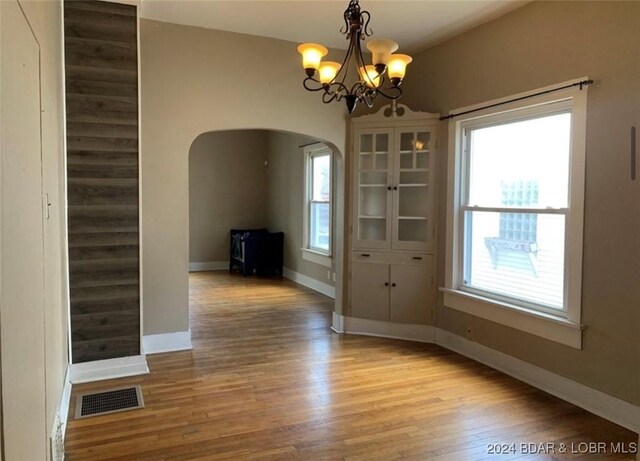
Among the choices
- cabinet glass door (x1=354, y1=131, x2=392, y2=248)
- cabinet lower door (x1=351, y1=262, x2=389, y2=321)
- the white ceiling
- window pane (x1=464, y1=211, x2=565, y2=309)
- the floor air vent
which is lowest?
the floor air vent

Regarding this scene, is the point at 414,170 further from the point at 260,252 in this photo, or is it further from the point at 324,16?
the point at 260,252

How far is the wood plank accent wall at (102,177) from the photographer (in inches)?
139

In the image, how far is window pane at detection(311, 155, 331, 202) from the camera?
23.3 feet

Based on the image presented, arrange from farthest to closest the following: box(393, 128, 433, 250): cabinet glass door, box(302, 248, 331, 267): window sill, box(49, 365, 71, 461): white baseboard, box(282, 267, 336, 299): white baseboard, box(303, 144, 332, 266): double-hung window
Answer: box(303, 144, 332, 266): double-hung window < box(302, 248, 331, 267): window sill < box(282, 267, 336, 299): white baseboard < box(393, 128, 433, 250): cabinet glass door < box(49, 365, 71, 461): white baseboard

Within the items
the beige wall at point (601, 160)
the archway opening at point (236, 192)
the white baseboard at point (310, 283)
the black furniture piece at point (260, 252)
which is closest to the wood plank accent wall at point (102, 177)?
the beige wall at point (601, 160)

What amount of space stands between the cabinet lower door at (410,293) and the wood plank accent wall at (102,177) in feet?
7.81

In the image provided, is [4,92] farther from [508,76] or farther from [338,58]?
[338,58]

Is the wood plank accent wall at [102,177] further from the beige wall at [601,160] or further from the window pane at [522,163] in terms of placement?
the beige wall at [601,160]

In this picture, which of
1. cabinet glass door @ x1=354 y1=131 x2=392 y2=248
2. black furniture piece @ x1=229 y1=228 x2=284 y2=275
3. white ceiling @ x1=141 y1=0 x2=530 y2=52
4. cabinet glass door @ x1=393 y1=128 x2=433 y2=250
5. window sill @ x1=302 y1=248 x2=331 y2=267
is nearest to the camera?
white ceiling @ x1=141 y1=0 x2=530 y2=52

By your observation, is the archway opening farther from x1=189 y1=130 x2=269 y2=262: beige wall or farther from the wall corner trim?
the wall corner trim

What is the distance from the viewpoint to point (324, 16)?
396 centimetres

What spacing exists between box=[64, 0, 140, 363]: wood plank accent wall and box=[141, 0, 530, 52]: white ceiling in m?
0.48

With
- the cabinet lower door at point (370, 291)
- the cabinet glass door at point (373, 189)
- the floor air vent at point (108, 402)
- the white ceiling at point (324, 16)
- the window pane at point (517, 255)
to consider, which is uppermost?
the white ceiling at point (324, 16)

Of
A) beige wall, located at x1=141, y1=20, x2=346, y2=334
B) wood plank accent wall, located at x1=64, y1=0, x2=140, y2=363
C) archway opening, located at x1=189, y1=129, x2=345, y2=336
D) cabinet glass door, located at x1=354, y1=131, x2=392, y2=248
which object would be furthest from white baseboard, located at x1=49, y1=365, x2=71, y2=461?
archway opening, located at x1=189, y1=129, x2=345, y2=336
